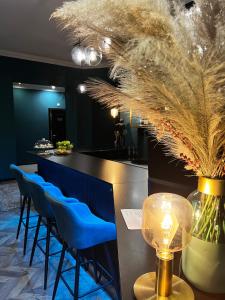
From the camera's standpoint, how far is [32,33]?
4.80m

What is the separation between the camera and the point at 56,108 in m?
8.49

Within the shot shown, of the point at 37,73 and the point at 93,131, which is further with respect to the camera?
the point at 93,131

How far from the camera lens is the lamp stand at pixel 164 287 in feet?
2.24

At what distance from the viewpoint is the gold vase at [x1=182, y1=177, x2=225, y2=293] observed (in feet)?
2.23

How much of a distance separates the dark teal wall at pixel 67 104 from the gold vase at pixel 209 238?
17.5 feet

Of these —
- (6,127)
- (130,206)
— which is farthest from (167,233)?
(6,127)

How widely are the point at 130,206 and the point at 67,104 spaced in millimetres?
6288

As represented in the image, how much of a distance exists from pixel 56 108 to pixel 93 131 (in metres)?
1.90

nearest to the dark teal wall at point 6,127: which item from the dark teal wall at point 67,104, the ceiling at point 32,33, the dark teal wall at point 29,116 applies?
the dark teal wall at point 67,104

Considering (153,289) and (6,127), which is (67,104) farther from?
(153,289)

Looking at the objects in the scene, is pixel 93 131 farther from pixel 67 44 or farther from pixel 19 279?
pixel 19 279

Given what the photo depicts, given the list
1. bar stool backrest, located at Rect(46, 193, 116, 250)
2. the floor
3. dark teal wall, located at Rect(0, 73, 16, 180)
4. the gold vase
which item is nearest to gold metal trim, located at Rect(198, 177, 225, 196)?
the gold vase

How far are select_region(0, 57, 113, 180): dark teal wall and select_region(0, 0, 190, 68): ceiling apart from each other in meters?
0.24

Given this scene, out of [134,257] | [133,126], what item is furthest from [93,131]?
[134,257]
